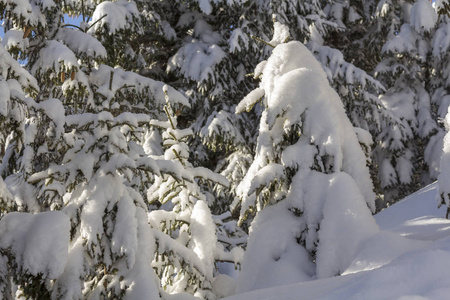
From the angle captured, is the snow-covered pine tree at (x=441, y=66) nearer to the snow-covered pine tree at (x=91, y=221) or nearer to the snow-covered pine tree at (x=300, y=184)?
the snow-covered pine tree at (x=300, y=184)

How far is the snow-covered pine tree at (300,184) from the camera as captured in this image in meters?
3.80

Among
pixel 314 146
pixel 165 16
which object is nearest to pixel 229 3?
pixel 165 16

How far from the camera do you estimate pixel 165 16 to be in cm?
1188

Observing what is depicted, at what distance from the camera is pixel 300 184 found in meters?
4.11

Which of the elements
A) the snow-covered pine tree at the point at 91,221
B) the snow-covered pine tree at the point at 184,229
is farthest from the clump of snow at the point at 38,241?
the snow-covered pine tree at the point at 184,229

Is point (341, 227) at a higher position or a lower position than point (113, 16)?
higher

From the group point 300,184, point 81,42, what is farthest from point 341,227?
point 81,42

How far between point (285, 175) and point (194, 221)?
3.31ft

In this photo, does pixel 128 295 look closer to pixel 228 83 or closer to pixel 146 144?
pixel 146 144

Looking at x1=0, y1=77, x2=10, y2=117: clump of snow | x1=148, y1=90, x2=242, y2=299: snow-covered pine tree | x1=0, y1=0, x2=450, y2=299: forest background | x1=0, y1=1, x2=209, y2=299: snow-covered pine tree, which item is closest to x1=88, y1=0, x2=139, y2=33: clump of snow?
x1=0, y1=0, x2=450, y2=299: forest background

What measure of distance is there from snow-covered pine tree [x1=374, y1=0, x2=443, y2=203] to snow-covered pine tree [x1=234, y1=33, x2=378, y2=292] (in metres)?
8.84

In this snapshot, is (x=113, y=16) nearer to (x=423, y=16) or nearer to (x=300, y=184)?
(x=300, y=184)

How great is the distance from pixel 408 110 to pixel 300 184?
10056 millimetres

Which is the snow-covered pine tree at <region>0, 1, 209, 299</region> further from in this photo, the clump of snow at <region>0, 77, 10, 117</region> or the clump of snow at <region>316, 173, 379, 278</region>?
the clump of snow at <region>316, 173, 379, 278</region>
